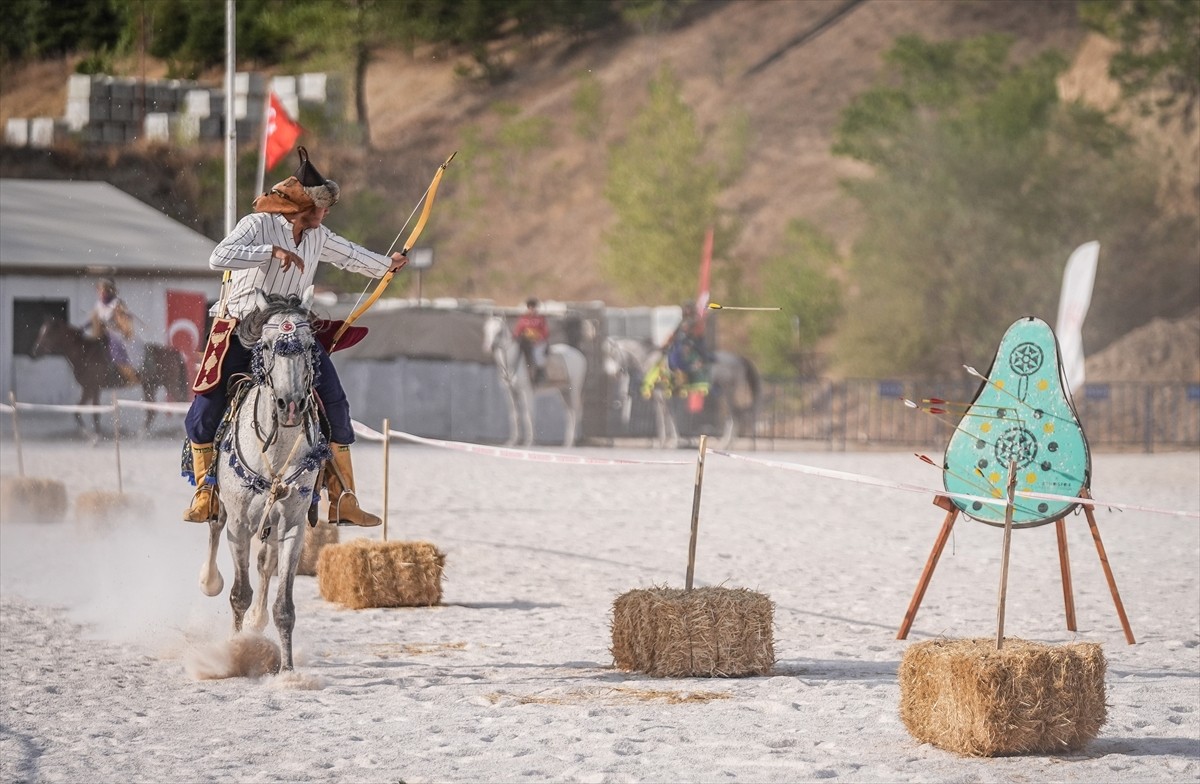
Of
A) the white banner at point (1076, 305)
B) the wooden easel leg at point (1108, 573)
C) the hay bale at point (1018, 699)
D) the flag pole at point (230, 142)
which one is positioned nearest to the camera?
the hay bale at point (1018, 699)

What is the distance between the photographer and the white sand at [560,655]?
21.0 feet

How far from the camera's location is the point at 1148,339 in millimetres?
37375

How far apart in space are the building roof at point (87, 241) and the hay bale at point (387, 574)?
51.8ft

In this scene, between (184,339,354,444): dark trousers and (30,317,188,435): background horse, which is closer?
(184,339,354,444): dark trousers

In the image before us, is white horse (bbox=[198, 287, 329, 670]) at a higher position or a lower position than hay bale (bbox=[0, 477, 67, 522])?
higher

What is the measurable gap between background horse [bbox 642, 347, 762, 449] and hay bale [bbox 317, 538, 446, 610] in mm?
18950

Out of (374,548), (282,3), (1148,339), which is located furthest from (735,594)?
(282,3)

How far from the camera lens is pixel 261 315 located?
7.93 metres

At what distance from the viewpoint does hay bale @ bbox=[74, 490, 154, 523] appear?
13.8m

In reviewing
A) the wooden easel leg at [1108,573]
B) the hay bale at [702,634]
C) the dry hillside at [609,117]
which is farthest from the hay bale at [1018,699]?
the dry hillside at [609,117]

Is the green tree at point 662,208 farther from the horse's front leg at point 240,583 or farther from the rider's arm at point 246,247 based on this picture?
the rider's arm at point 246,247

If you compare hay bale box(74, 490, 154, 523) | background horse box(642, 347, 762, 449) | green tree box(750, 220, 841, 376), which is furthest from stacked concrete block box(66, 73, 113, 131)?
green tree box(750, 220, 841, 376)

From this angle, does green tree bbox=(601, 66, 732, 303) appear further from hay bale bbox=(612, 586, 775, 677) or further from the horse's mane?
the horse's mane

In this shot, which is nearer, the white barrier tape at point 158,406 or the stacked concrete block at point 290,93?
the white barrier tape at point 158,406
